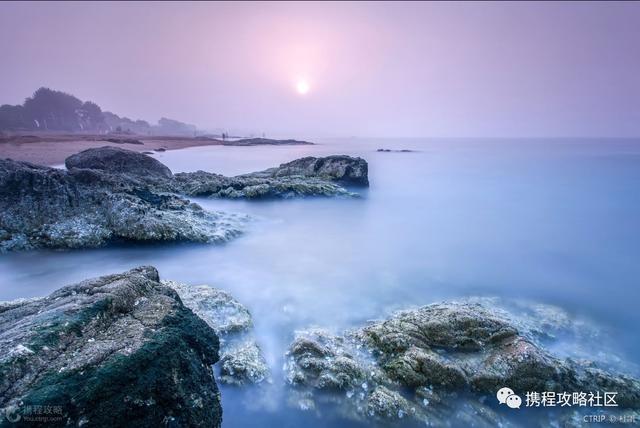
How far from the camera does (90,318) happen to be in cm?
287

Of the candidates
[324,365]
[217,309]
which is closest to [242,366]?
[324,365]

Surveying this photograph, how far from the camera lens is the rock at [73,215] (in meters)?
7.43

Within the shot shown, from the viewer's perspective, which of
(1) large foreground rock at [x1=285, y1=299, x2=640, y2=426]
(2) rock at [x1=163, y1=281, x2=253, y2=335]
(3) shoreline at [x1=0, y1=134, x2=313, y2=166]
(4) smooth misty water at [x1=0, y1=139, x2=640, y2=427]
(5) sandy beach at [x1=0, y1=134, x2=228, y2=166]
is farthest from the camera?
(5) sandy beach at [x1=0, y1=134, x2=228, y2=166]

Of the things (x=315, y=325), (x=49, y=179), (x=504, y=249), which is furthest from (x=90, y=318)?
(x=504, y=249)

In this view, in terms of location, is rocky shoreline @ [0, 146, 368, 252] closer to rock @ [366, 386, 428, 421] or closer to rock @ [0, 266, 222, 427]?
rock @ [0, 266, 222, 427]

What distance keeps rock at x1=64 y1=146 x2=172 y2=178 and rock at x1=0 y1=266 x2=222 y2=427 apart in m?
13.0

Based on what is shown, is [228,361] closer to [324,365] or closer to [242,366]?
[242,366]

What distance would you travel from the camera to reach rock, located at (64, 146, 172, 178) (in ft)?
48.3

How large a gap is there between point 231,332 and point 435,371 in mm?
2698

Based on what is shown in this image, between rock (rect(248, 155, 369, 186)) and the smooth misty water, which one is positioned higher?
rock (rect(248, 155, 369, 186))

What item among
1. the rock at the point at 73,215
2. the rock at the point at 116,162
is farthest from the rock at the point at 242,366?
the rock at the point at 116,162

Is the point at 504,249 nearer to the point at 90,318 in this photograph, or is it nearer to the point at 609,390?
the point at 609,390

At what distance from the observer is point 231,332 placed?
4.66m

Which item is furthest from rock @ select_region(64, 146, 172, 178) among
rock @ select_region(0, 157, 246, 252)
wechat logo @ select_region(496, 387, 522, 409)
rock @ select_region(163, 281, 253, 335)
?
wechat logo @ select_region(496, 387, 522, 409)
